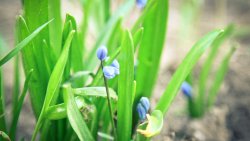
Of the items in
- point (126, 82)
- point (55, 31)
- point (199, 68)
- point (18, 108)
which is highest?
point (55, 31)

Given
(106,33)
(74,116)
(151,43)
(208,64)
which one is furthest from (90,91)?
(208,64)

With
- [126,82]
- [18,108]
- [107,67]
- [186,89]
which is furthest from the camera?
[186,89]

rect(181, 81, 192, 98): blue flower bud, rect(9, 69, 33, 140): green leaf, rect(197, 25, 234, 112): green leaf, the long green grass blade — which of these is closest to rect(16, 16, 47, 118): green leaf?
rect(9, 69, 33, 140): green leaf

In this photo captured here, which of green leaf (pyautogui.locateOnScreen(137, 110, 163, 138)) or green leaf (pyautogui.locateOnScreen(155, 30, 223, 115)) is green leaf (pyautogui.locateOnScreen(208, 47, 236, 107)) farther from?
green leaf (pyautogui.locateOnScreen(137, 110, 163, 138))

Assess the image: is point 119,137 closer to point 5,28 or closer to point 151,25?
point 151,25

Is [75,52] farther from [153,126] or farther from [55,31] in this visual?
[153,126]

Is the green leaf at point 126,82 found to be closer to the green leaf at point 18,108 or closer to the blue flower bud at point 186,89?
the green leaf at point 18,108
